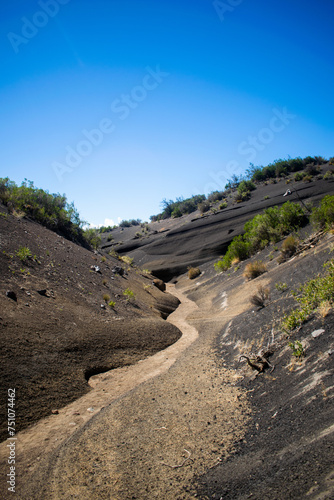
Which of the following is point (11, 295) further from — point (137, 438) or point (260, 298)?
point (260, 298)

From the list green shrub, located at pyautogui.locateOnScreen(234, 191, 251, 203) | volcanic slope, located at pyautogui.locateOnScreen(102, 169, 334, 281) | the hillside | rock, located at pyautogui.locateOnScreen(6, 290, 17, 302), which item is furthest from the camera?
green shrub, located at pyautogui.locateOnScreen(234, 191, 251, 203)

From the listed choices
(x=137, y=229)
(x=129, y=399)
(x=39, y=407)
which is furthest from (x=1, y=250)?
(x=137, y=229)

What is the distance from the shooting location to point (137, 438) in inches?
175

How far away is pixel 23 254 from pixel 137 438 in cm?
954

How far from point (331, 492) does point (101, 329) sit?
26.8 feet

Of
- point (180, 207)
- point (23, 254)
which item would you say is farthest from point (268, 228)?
point (180, 207)

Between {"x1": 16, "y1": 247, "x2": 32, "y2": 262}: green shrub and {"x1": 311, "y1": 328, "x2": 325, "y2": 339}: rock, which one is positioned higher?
{"x1": 16, "y1": 247, "x2": 32, "y2": 262}: green shrub

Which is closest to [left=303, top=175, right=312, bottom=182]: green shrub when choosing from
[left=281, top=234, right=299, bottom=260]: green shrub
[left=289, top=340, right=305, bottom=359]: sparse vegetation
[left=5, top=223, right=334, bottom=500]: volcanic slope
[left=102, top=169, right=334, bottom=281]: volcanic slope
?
[left=102, top=169, right=334, bottom=281]: volcanic slope

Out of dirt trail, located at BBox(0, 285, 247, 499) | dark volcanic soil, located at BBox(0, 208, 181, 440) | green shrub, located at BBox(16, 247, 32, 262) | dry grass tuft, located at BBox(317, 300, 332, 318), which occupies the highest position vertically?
green shrub, located at BBox(16, 247, 32, 262)

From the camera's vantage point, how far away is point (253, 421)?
420cm

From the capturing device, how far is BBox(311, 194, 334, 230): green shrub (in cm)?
1291

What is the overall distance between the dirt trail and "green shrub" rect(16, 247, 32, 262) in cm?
680

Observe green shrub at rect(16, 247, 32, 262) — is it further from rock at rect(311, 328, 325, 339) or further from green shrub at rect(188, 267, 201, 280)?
green shrub at rect(188, 267, 201, 280)

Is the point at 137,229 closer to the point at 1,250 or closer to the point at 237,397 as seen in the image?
the point at 1,250
